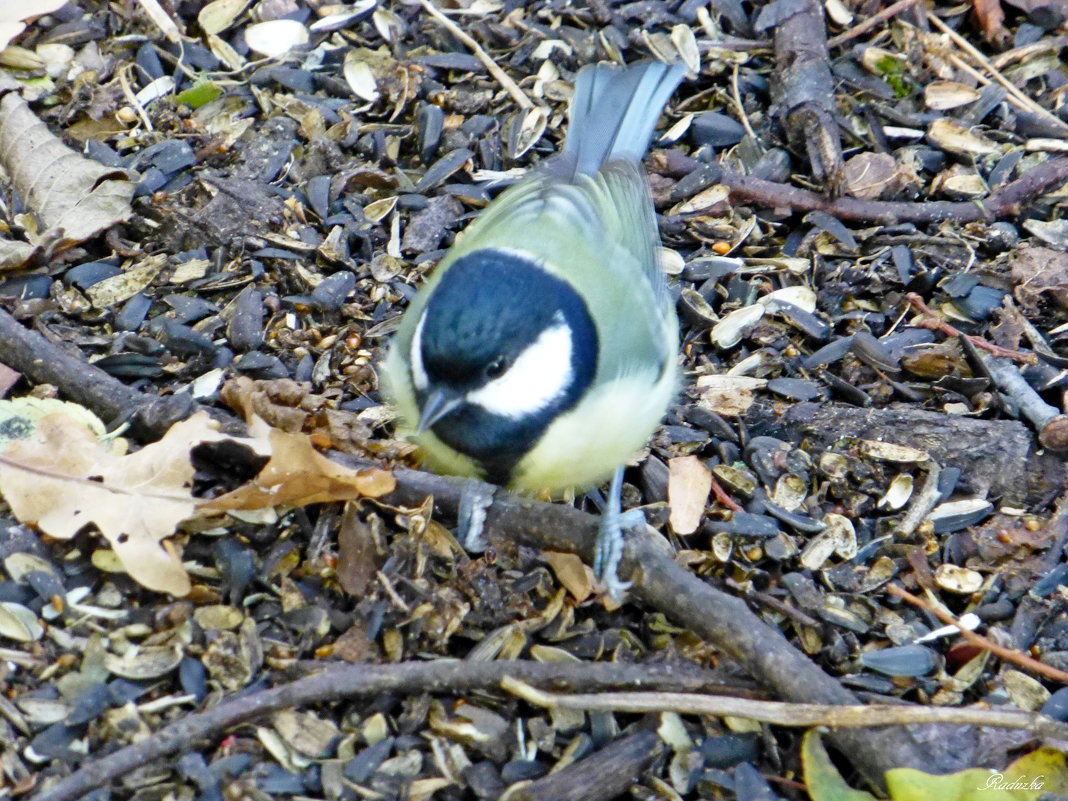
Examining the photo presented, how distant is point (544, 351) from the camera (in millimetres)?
2648

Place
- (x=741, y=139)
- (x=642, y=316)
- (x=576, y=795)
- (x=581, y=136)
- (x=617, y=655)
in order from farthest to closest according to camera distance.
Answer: (x=741, y=139), (x=581, y=136), (x=642, y=316), (x=617, y=655), (x=576, y=795)

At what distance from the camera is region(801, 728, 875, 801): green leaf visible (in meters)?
2.40

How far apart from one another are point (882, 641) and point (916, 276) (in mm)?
1388

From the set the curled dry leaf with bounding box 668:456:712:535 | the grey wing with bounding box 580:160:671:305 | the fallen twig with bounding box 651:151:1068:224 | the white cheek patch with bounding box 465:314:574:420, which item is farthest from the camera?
the fallen twig with bounding box 651:151:1068:224

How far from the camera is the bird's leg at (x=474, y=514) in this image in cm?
289

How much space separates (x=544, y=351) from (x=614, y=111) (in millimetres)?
1341

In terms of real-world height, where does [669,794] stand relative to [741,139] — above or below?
below

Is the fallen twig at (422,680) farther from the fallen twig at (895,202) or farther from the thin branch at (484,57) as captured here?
the thin branch at (484,57)

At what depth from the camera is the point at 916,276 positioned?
3.74m

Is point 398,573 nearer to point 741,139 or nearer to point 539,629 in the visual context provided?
point 539,629

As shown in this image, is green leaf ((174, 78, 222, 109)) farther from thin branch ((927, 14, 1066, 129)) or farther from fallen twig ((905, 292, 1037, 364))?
thin branch ((927, 14, 1066, 129))

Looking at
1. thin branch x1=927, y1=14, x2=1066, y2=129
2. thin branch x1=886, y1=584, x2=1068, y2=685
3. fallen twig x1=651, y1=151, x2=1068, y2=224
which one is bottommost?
thin branch x1=886, y1=584, x2=1068, y2=685

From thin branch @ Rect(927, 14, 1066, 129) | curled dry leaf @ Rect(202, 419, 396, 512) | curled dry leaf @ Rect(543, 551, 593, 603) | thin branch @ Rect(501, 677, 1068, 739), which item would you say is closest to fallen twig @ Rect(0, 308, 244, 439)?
curled dry leaf @ Rect(202, 419, 396, 512)

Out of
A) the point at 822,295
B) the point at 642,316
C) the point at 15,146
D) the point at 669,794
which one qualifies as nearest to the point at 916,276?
the point at 822,295
